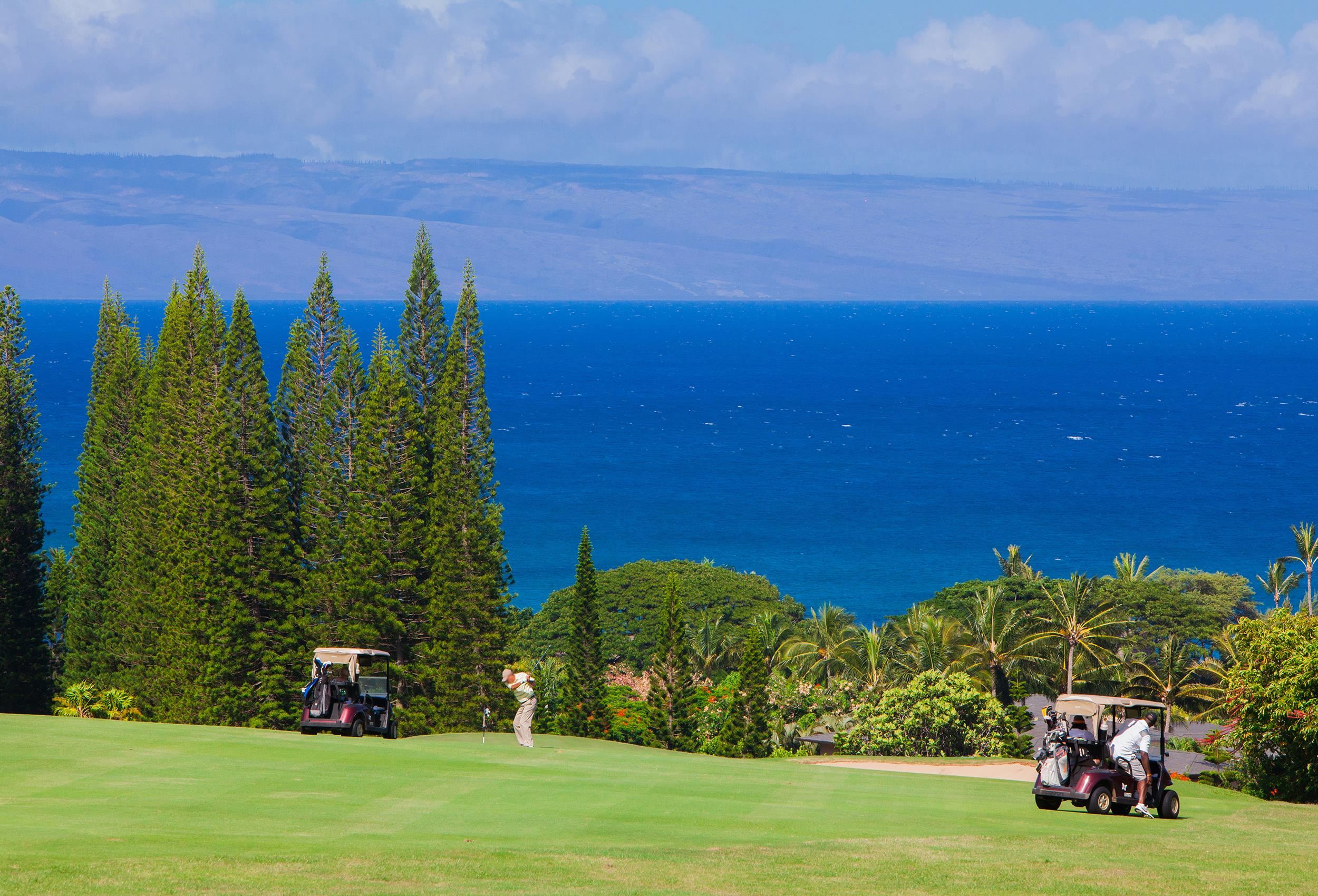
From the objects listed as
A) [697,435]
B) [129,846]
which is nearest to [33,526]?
[129,846]

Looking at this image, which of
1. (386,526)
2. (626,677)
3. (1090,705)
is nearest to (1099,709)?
(1090,705)

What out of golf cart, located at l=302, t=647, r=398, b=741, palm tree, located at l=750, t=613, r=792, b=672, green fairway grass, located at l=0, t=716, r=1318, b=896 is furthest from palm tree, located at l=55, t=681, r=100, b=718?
palm tree, located at l=750, t=613, r=792, b=672

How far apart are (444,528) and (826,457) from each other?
13116 cm

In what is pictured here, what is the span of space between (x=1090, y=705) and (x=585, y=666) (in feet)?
112

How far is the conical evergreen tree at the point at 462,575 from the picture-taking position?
4600 cm

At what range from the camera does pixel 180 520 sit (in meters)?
45.2

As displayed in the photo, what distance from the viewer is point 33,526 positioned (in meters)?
53.9

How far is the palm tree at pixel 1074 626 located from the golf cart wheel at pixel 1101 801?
112 ft

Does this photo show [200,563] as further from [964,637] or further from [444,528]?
[964,637]

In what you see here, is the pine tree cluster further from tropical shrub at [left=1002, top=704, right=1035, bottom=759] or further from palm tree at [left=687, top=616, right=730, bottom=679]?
palm tree at [left=687, top=616, right=730, bottom=679]

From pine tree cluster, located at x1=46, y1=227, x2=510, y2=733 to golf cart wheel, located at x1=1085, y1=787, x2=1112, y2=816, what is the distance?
29.1m

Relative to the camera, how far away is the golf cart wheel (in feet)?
63.9

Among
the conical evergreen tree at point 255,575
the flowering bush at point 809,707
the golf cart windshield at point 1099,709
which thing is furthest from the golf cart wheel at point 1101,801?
the flowering bush at point 809,707

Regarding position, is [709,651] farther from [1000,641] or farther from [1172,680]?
[1172,680]
